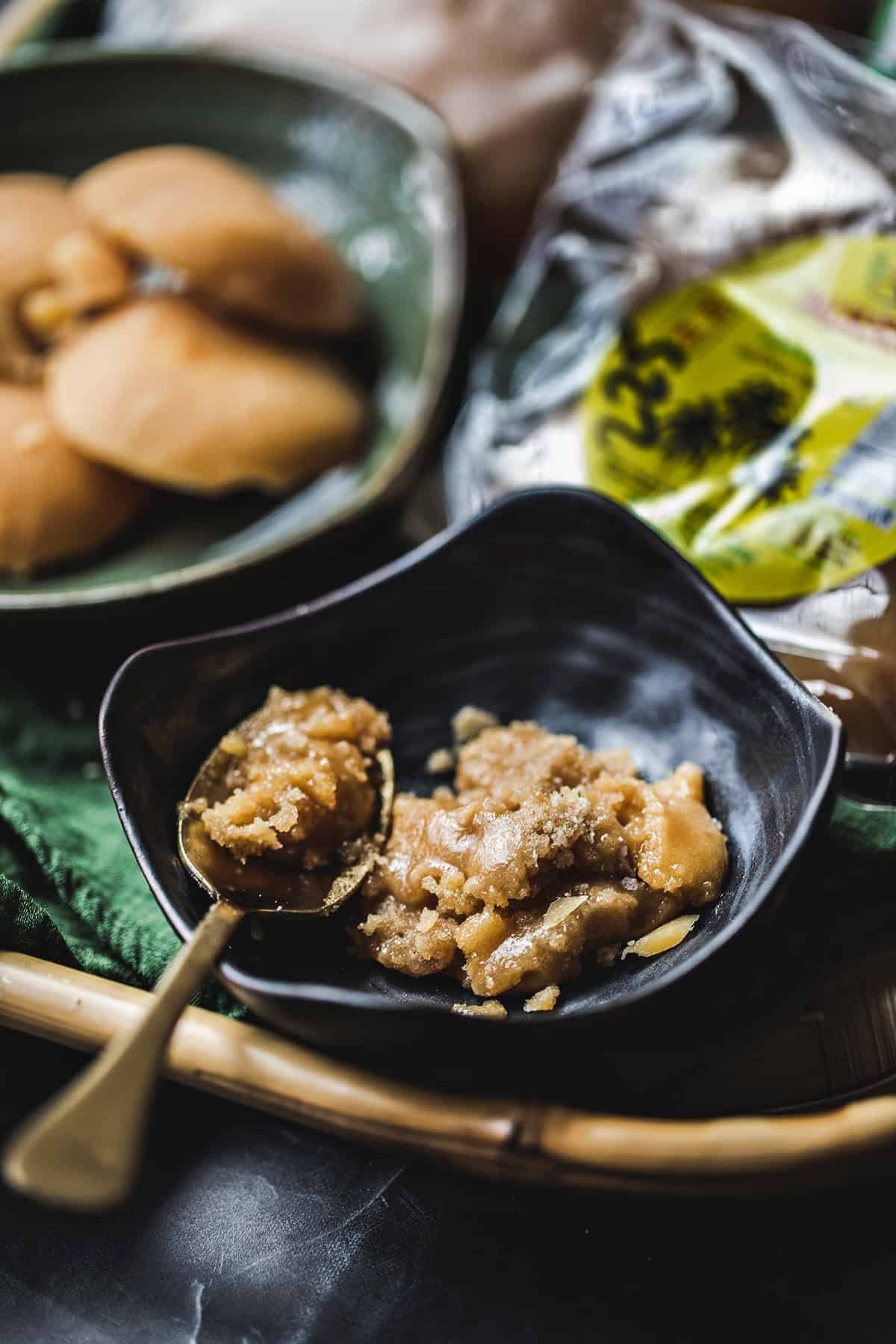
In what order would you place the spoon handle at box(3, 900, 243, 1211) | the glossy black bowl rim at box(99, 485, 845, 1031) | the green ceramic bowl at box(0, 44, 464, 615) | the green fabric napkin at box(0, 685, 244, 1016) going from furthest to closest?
the green ceramic bowl at box(0, 44, 464, 615) → the green fabric napkin at box(0, 685, 244, 1016) → the glossy black bowl rim at box(99, 485, 845, 1031) → the spoon handle at box(3, 900, 243, 1211)

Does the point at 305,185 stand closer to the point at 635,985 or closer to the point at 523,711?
the point at 523,711

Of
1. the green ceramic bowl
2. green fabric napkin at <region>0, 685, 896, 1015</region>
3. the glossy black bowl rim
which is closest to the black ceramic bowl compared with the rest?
the glossy black bowl rim

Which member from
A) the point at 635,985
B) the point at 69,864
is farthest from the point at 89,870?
the point at 635,985

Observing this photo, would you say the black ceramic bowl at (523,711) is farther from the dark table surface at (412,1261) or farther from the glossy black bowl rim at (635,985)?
the dark table surface at (412,1261)

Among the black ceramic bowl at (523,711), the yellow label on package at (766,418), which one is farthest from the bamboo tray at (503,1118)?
the yellow label on package at (766,418)

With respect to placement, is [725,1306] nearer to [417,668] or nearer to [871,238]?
[417,668]

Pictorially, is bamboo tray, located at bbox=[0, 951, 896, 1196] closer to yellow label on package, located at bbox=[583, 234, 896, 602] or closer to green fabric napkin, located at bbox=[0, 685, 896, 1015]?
green fabric napkin, located at bbox=[0, 685, 896, 1015]
